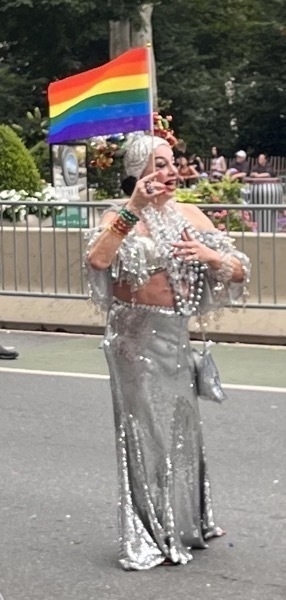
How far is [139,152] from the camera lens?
17.0 ft

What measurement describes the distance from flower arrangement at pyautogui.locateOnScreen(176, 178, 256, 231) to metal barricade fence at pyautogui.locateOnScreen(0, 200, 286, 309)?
0.11ft

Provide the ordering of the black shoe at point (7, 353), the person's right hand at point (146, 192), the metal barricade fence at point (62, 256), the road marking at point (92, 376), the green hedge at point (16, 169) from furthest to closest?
1. the green hedge at point (16, 169)
2. the metal barricade fence at point (62, 256)
3. the black shoe at point (7, 353)
4. the road marking at point (92, 376)
5. the person's right hand at point (146, 192)

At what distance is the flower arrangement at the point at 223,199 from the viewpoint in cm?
1185

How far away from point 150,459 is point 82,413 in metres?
3.50

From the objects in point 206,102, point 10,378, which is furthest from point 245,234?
point 206,102

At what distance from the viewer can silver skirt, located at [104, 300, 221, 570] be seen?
5398 mm

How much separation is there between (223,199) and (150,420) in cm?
1015

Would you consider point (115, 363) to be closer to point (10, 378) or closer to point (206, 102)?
point (10, 378)

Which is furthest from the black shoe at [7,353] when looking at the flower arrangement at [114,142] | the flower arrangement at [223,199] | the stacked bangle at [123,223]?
the stacked bangle at [123,223]

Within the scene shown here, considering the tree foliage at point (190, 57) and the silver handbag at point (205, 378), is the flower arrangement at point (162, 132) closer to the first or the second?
the silver handbag at point (205, 378)

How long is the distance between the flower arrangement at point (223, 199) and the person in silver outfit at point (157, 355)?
6.38 m

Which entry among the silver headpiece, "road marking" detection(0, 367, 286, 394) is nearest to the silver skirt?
the silver headpiece

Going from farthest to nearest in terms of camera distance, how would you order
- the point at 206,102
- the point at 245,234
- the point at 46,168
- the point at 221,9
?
the point at 221,9, the point at 206,102, the point at 46,168, the point at 245,234

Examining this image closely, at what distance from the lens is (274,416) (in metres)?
8.63
